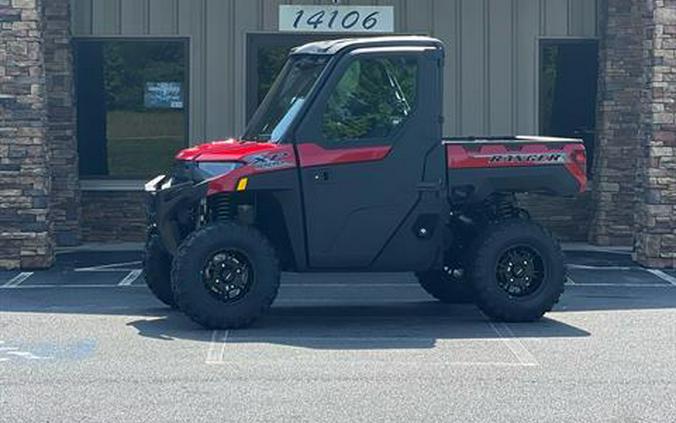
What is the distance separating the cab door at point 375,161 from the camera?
13.7m

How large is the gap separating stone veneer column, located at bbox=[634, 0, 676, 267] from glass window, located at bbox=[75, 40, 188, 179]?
6.13 metres

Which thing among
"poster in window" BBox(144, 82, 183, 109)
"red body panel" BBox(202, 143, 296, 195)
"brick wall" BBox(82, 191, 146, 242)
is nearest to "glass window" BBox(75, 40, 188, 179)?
"poster in window" BBox(144, 82, 183, 109)

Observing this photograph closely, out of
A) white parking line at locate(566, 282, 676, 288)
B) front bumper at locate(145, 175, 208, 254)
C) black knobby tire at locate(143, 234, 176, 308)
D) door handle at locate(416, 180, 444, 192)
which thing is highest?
door handle at locate(416, 180, 444, 192)

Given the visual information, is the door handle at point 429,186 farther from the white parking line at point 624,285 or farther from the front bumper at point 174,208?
the white parking line at point 624,285

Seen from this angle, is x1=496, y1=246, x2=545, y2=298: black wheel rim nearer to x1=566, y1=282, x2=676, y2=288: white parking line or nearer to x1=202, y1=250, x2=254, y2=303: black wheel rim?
x1=202, y1=250, x2=254, y2=303: black wheel rim

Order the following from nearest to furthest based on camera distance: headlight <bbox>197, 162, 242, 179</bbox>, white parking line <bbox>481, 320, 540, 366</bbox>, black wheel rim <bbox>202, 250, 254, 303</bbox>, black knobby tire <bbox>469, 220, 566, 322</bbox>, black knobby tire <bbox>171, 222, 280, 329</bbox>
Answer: white parking line <bbox>481, 320, 540, 366</bbox>
black knobby tire <bbox>171, 222, 280, 329</bbox>
black wheel rim <bbox>202, 250, 254, 303</bbox>
headlight <bbox>197, 162, 242, 179</bbox>
black knobby tire <bbox>469, 220, 566, 322</bbox>

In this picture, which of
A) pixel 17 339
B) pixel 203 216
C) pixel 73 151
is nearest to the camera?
pixel 17 339

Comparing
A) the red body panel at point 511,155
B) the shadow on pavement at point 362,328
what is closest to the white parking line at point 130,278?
the shadow on pavement at point 362,328

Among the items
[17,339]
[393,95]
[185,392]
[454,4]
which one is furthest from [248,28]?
[185,392]

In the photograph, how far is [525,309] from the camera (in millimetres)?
13883

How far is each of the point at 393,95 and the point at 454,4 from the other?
7188mm

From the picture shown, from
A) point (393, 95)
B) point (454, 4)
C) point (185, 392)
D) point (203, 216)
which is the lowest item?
point (185, 392)

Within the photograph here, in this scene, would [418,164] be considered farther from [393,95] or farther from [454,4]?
[454,4]

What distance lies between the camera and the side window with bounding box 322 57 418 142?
13785mm
